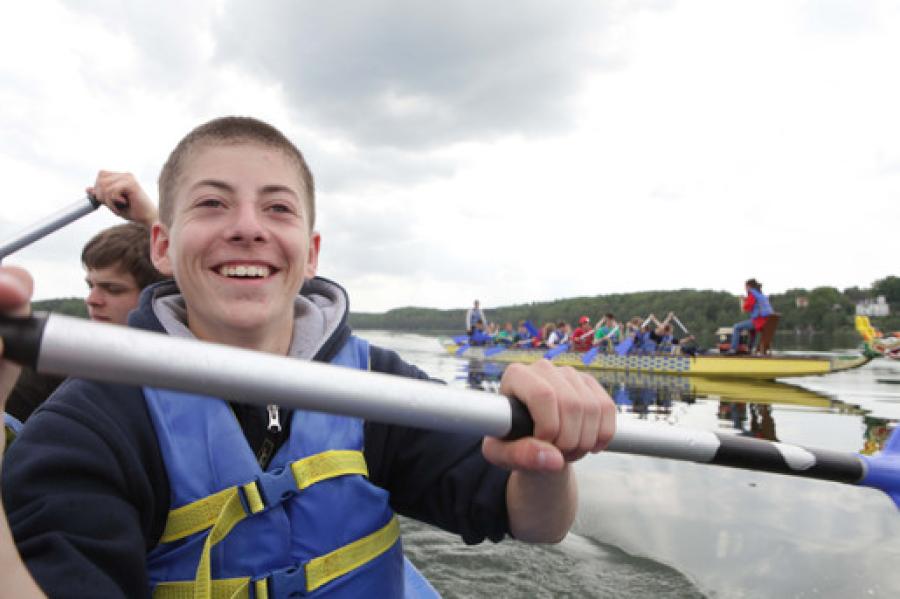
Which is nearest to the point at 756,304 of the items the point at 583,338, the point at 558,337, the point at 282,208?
the point at 583,338

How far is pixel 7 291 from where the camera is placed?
81 centimetres

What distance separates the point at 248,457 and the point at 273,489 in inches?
4.2

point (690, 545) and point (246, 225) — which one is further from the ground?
point (246, 225)

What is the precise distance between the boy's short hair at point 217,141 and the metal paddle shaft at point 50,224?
200cm

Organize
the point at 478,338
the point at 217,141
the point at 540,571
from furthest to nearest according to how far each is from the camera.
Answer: the point at 478,338 → the point at 540,571 → the point at 217,141

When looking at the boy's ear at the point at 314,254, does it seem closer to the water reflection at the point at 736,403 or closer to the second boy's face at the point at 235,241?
the second boy's face at the point at 235,241

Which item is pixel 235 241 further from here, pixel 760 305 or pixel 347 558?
pixel 760 305

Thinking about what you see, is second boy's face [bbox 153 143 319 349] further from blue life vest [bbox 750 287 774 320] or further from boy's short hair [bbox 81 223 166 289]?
blue life vest [bbox 750 287 774 320]

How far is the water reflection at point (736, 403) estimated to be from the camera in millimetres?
8312

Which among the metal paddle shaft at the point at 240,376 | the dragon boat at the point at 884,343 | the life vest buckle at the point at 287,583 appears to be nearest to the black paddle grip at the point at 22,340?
the metal paddle shaft at the point at 240,376

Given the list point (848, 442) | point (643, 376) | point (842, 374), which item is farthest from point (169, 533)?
point (842, 374)

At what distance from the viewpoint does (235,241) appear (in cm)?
171

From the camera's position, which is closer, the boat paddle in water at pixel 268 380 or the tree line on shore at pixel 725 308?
the boat paddle in water at pixel 268 380

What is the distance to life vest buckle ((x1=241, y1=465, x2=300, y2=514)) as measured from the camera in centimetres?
147
